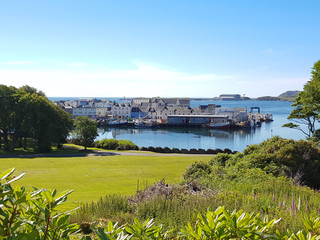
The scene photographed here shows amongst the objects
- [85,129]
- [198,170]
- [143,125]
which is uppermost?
[198,170]

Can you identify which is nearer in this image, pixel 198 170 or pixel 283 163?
pixel 283 163

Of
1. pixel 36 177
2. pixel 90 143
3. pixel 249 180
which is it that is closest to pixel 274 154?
pixel 249 180

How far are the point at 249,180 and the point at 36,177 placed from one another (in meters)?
12.8

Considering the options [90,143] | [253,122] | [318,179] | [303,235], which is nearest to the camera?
[303,235]

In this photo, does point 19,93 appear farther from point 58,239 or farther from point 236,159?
point 58,239

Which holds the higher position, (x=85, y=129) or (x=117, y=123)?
(x=85, y=129)

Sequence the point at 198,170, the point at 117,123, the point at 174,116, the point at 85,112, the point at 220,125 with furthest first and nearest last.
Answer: the point at 85,112 → the point at 174,116 → the point at 117,123 → the point at 220,125 → the point at 198,170

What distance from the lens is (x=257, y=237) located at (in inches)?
81.5

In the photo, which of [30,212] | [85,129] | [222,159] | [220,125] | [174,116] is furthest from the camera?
[174,116]

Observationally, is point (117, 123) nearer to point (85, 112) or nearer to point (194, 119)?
point (85, 112)

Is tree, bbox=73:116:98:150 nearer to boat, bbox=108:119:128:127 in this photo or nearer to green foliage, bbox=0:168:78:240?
green foliage, bbox=0:168:78:240

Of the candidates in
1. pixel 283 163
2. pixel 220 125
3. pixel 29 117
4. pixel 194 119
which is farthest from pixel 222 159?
pixel 194 119

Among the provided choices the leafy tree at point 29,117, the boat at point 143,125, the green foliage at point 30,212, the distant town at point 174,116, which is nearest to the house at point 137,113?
the distant town at point 174,116

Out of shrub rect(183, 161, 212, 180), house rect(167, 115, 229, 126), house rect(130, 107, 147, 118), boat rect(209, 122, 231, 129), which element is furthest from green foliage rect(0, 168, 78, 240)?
house rect(130, 107, 147, 118)
